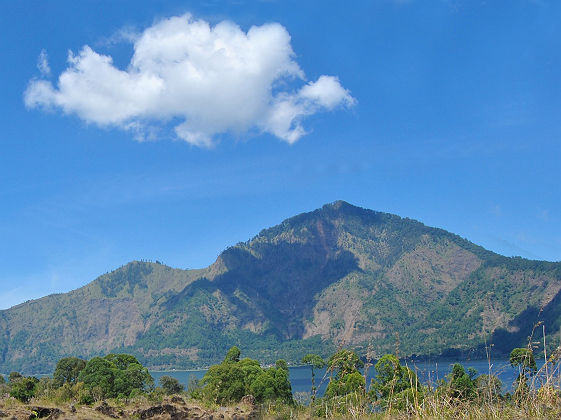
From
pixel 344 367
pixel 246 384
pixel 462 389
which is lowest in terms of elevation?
pixel 246 384

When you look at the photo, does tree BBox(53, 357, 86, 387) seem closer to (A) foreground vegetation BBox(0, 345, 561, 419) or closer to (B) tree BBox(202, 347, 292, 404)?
(A) foreground vegetation BBox(0, 345, 561, 419)

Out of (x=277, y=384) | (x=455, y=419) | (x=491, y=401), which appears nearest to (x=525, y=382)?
(x=491, y=401)

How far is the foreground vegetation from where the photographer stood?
4625 mm

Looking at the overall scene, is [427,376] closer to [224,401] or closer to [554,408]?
[554,408]

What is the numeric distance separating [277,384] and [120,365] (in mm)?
18733

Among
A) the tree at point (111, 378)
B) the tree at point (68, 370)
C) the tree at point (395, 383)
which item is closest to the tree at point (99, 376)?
the tree at point (111, 378)

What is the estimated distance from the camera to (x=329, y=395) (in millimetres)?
14633

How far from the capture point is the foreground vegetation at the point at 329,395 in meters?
4.62

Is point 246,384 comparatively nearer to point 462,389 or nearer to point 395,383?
point 462,389

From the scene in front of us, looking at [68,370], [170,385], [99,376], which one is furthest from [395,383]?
[170,385]

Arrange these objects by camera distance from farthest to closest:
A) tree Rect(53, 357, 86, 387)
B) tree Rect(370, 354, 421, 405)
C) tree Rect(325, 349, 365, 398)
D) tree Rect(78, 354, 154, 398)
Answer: tree Rect(53, 357, 86, 387)
tree Rect(78, 354, 154, 398)
tree Rect(325, 349, 365, 398)
tree Rect(370, 354, 421, 405)

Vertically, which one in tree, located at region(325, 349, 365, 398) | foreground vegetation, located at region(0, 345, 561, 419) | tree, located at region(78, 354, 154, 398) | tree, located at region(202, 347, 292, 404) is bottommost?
tree, located at region(202, 347, 292, 404)

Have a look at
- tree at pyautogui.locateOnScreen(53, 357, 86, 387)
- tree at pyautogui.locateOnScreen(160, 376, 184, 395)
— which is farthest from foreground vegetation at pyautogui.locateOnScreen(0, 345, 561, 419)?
tree at pyautogui.locateOnScreen(160, 376, 184, 395)

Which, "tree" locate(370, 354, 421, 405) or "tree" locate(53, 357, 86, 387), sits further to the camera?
"tree" locate(53, 357, 86, 387)
